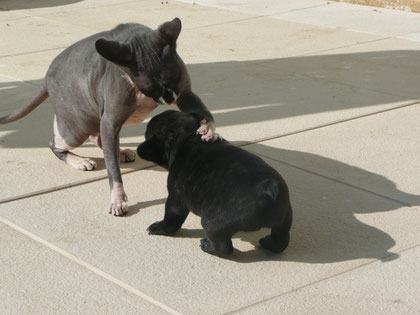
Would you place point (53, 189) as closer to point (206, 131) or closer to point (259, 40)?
point (206, 131)

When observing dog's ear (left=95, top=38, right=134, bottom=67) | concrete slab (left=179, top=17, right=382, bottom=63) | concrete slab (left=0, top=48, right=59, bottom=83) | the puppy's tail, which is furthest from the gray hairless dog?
concrete slab (left=179, top=17, right=382, bottom=63)

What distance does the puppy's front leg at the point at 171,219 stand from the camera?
14.3 ft

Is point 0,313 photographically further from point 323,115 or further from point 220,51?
point 220,51

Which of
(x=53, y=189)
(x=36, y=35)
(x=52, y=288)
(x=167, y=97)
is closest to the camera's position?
(x=52, y=288)

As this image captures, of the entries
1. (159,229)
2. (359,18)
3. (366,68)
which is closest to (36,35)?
(359,18)

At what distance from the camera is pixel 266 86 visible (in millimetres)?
7496

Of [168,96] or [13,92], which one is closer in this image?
[168,96]

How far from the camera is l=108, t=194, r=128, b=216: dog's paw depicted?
188 inches

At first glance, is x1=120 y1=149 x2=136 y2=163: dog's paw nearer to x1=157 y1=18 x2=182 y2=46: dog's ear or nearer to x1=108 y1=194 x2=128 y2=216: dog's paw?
x1=108 y1=194 x2=128 y2=216: dog's paw

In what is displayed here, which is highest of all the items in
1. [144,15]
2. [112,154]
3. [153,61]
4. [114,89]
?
[153,61]

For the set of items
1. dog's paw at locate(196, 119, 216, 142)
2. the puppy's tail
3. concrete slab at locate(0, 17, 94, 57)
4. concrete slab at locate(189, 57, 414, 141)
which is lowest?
concrete slab at locate(0, 17, 94, 57)

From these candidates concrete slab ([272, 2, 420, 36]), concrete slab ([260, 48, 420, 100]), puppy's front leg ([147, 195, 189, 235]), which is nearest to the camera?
puppy's front leg ([147, 195, 189, 235])

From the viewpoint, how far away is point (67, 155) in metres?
5.70

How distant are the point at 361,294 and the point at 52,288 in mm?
1494
